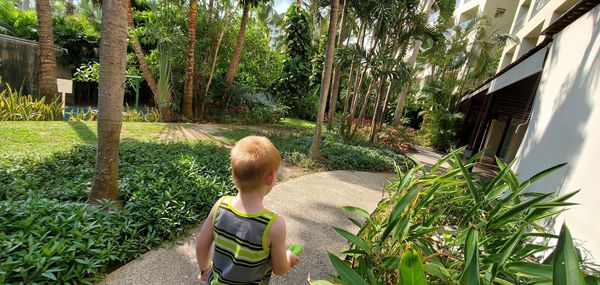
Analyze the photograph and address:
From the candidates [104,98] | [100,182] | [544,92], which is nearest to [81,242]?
[100,182]

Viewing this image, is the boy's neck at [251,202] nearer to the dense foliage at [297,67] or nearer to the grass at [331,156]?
the grass at [331,156]

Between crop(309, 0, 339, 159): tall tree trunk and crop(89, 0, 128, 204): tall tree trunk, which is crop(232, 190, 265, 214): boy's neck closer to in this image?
crop(89, 0, 128, 204): tall tree trunk

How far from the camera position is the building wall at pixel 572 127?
2.46 m

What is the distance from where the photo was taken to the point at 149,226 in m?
2.71

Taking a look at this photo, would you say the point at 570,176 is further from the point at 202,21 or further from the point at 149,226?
the point at 202,21

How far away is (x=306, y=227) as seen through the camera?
11.4 feet

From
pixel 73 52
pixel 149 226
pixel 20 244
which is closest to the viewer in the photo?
pixel 20 244

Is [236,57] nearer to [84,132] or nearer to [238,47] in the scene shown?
[238,47]

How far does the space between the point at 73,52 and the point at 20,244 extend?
49.6ft

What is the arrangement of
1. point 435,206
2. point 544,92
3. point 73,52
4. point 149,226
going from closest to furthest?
point 435,206
point 149,226
point 544,92
point 73,52

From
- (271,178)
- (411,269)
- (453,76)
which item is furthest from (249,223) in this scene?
(453,76)

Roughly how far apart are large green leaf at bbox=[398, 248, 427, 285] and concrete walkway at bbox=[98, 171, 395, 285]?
1.65m

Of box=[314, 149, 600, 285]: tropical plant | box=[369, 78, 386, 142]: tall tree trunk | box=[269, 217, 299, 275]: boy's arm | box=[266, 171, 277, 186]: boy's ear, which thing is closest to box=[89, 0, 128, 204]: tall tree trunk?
box=[266, 171, 277, 186]: boy's ear

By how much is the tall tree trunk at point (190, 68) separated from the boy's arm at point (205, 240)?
357 inches
